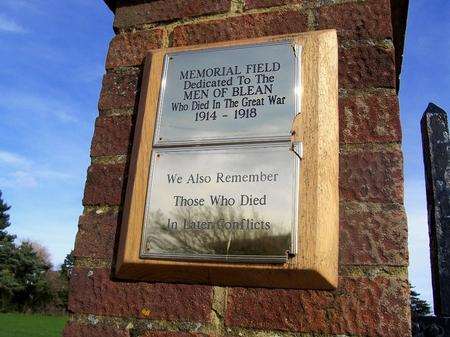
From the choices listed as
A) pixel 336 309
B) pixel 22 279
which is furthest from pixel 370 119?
pixel 22 279

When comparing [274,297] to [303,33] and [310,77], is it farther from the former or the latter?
[303,33]

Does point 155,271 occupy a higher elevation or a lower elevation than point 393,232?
lower

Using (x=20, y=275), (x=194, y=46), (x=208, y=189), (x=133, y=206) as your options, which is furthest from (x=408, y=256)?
(x=20, y=275)

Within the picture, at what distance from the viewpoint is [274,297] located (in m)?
1.36

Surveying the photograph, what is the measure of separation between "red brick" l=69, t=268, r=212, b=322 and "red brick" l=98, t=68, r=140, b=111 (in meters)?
0.62

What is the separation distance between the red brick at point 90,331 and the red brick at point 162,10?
115 centimetres

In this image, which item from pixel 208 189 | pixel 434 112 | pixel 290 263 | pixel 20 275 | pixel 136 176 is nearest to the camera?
pixel 290 263

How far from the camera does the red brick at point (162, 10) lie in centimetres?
180

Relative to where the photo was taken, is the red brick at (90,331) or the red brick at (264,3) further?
the red brick at (264,3)

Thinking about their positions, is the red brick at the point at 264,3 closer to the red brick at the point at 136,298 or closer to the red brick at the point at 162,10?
the red brick at the point at 162,10

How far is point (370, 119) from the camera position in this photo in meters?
1.47

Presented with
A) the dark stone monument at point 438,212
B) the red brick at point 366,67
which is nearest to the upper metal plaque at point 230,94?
the red brick at point 366,67

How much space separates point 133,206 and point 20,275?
44.4m

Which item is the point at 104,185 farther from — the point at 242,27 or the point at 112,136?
the point at 242,27
